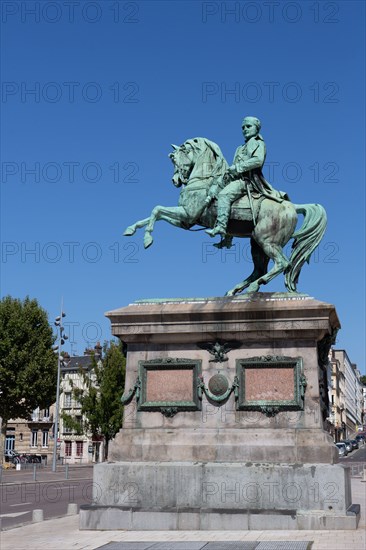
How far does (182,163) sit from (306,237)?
123 inches

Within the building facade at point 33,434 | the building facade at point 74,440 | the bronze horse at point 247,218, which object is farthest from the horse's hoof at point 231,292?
the building facade at point 33,434

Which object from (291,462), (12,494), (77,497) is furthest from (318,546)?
(12,494)

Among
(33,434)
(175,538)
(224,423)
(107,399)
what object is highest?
(107,399)

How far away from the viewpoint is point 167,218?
15273 millimetres

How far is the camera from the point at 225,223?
14422 mm

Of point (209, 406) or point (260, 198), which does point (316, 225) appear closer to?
point (260, 198)

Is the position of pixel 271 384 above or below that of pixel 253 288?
below

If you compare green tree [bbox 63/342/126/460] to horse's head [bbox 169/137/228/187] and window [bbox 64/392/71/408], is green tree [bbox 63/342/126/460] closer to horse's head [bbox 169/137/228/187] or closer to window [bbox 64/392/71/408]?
window [bbox 64/392/71/408]

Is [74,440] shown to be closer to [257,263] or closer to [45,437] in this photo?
[45,437]

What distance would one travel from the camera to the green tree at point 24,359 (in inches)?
1932

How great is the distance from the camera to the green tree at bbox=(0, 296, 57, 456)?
49.1 m

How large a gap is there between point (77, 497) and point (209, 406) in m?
15.8

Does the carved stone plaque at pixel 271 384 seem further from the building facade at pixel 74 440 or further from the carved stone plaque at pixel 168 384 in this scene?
the building facade at pixel 74 440

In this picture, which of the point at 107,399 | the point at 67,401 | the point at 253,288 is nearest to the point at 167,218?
the point at 253,288
